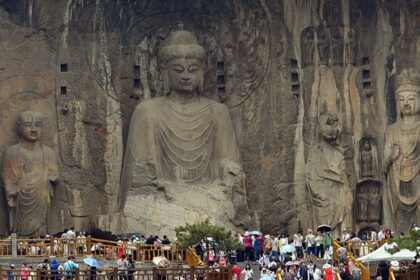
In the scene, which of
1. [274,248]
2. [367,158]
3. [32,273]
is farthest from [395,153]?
[32,273]

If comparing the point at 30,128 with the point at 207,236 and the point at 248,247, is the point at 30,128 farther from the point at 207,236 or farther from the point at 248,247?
the point at 207,236

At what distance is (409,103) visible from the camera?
6319cm

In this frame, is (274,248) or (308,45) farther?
(308,45)

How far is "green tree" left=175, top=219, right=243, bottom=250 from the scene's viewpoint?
57750 mm

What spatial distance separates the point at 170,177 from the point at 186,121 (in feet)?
6.23

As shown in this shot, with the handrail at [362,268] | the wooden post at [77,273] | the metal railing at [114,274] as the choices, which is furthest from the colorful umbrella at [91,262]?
the handrail at [362,268]

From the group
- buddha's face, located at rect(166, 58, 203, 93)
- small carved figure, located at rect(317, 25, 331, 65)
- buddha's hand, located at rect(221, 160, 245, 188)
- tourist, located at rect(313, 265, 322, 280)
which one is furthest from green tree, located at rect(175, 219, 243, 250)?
small carved figure, located at rect(317, 25, 331, 65)

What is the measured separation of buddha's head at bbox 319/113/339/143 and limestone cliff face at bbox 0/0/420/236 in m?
0.31

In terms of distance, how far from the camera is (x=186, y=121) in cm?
6538

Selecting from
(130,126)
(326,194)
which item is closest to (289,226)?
(326,194)

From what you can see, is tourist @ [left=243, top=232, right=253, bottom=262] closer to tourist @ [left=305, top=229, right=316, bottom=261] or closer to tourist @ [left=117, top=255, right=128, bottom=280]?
tourist @ [left=305, top=229, right=316, bottom=261]

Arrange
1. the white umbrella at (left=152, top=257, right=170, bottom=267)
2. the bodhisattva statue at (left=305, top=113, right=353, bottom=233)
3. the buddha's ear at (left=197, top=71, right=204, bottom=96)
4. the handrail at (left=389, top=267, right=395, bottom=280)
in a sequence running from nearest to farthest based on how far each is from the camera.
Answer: the handrail at (left=389, top=267, right=395, bottom=280)
the white umbrella at (left=152, top=257, right=170, bottom=267)
the bodhisattva statue at (left=305, top=113, right=353, bottom=233)
the buddha's ear at (left=197, top=71, right=204, bottom=96)

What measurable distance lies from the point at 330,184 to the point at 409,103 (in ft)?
11.5

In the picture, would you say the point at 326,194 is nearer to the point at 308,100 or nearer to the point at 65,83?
the point at 308,100
